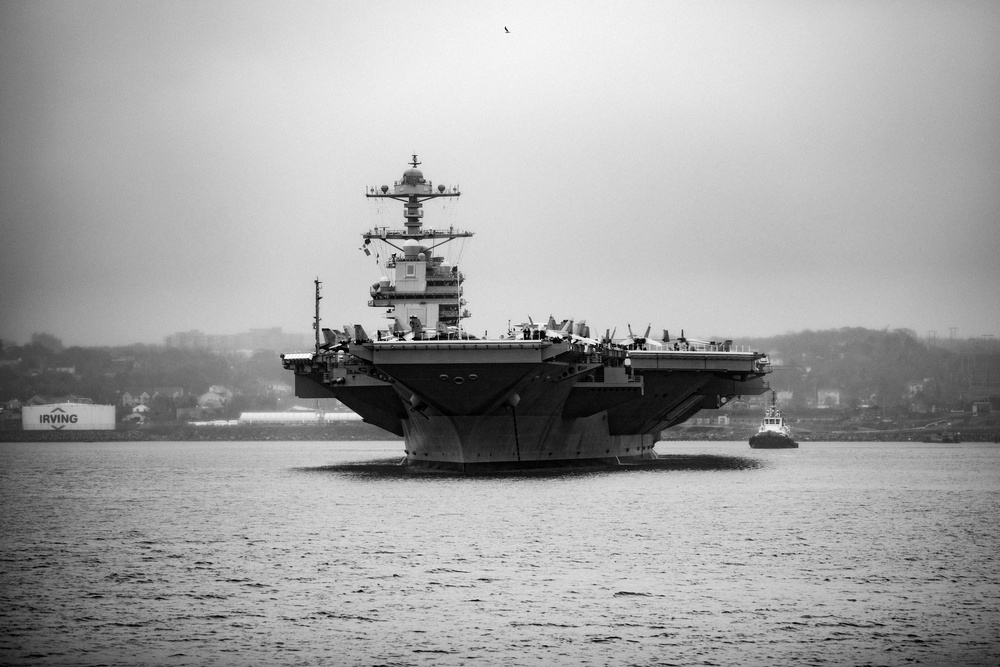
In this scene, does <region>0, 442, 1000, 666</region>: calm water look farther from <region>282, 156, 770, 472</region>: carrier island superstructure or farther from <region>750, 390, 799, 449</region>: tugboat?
<region>750, 390, 799, 449</region>: tugboat

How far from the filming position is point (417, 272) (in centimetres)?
5719

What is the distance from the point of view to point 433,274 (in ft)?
191

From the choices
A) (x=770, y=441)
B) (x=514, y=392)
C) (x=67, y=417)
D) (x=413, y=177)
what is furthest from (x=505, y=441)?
(x=67, y=417)

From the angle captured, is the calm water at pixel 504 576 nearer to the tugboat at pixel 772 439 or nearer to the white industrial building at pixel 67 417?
the tugboat at pixel 772 439

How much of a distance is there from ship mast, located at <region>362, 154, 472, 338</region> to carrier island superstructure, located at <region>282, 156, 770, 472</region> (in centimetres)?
5

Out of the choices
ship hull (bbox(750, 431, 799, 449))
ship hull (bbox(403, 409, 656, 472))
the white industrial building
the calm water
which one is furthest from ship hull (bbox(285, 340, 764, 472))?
the white industrial building

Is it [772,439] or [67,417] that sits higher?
[67,417]

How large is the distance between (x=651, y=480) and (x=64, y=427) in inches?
3748

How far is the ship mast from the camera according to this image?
57.2 metres

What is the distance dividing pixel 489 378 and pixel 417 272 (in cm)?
1702

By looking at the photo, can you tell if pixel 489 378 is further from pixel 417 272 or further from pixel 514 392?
pixel 417 272

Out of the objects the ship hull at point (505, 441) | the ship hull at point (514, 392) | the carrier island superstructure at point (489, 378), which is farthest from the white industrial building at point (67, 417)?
the ship hull at point (505, 441)

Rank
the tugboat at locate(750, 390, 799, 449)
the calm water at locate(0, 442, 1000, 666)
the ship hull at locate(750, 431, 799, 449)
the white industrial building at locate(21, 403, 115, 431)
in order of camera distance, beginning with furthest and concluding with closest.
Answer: the white industrial building at locate(21, 403, 115, 431), the tugboat at locate(750, 390, 799, 449), the ship hull at locate(750, 431, 799, 449), the calm water at locate(0, 442, 1000, 666)

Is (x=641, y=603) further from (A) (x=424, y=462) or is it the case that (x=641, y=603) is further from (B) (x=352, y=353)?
(A) (x=424, y=462)
